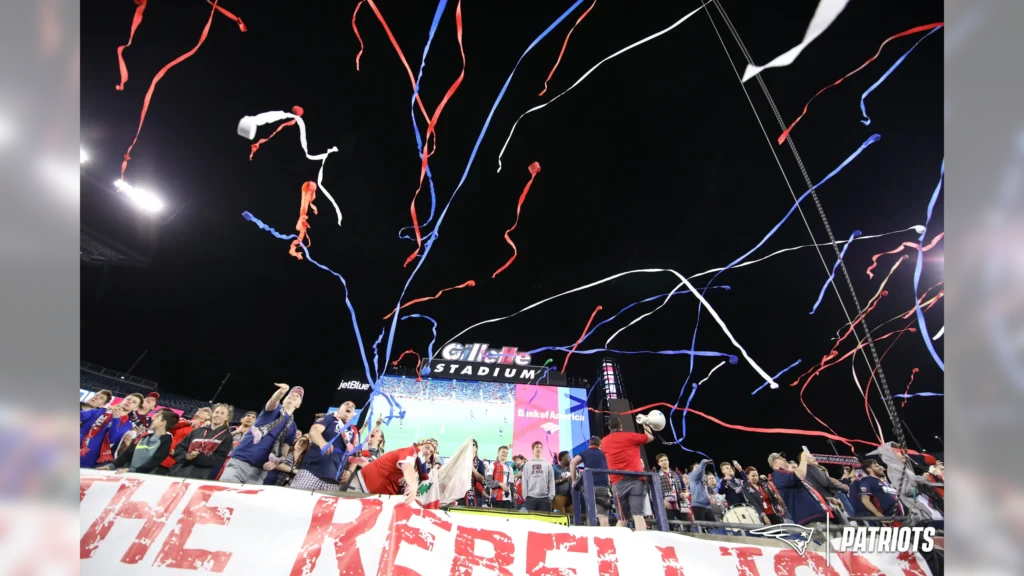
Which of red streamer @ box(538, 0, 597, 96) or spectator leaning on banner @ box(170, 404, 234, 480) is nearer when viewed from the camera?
red streamer @ box(538, 0, 597, 96)

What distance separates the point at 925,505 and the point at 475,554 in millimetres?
5123

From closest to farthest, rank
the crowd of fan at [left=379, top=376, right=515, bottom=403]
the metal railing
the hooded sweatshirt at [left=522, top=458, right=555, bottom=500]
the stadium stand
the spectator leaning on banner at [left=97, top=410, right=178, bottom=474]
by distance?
the metal railing → the spectator leaning on banner at [left=97, top=410, right=178, bottom=474] → the hooded sweatshirt at [left=522, top=458, right=555, bottom=500] → the crowd of fan at [left=379, top=376, right=515, bottom=403] → the stadium stand

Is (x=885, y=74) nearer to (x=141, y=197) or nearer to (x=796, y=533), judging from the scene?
Answer: (x=796, y=533)

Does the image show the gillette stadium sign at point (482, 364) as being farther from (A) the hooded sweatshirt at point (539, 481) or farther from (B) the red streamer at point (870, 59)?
(B) the red streamer at point (870, 59)

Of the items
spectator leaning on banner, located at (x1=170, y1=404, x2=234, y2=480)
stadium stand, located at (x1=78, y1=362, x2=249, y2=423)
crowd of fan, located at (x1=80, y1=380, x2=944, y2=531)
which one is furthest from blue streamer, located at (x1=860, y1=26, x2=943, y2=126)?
stadium stand, located at (x1=78, y1=362, x2=249, y2=423)

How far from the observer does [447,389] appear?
18281mm

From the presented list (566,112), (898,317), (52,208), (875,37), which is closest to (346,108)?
(566,112)

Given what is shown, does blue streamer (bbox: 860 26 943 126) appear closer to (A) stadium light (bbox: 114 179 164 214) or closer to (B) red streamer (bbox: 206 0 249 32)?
(B) red streamer (bbox: 206 0 249 32)

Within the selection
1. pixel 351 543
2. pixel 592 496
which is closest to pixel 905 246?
pixel 592 496

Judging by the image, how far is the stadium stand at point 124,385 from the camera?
24344 millimetres

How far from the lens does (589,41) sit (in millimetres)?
5680

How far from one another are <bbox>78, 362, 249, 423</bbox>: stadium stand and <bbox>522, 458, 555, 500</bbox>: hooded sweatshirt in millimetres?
21248

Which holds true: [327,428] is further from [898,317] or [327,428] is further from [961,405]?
[898,317]

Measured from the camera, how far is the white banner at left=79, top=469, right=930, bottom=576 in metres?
3.64
